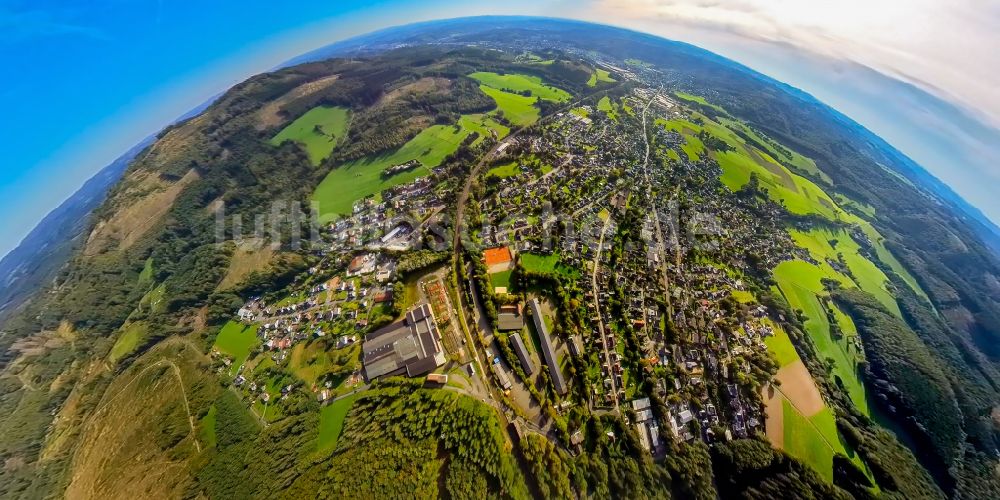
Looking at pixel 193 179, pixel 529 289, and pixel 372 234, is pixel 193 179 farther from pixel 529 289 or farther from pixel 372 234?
pixel 529 289

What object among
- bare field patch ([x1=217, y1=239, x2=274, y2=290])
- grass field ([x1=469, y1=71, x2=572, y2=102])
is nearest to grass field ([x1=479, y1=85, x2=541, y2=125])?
grass field ([x1=469, y1=71, x2=572, y2=102])

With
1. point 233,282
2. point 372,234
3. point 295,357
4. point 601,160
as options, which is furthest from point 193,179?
point 601,160

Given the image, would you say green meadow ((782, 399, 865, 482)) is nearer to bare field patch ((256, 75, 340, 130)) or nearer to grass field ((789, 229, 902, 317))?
grass field ((789, 229, 902, 317))

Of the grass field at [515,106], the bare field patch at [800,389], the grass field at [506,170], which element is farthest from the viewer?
the grass field at [515,106]

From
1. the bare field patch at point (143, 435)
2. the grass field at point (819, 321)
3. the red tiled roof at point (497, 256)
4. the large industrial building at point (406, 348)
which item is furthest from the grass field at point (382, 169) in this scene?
the grass field at point (819, 321)

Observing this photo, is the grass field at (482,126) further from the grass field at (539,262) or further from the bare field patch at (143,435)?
the bare field patch at (143,435)

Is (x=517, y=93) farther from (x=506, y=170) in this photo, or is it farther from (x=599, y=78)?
(x=506, y=170)

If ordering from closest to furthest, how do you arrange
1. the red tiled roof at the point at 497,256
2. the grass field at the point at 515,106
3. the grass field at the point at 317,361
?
the grass field at the point at 317,361 → the red tiled roof at the point at 497,256 → the grass field at the point at 515,106
